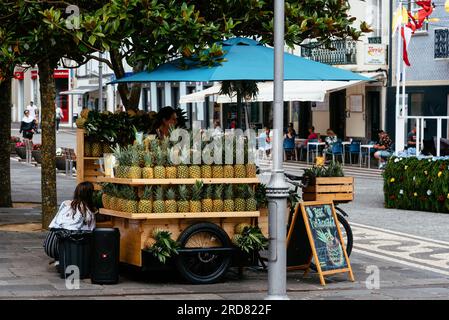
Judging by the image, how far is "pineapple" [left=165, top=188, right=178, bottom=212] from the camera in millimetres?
12523

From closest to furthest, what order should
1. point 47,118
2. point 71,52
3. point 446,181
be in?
point 71,52 < point 47,118 < point 446,181

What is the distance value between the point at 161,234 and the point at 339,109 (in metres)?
31.9

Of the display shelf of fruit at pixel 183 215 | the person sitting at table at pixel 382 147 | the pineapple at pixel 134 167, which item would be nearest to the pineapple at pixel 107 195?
the display shelf of fruit at pixel 183 215

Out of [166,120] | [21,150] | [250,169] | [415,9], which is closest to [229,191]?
[250,169]

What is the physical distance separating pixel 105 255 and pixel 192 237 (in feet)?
3.32

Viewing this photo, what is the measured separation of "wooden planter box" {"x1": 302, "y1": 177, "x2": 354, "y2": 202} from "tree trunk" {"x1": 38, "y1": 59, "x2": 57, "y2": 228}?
17.2 feet

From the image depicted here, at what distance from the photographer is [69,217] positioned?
12.9 m

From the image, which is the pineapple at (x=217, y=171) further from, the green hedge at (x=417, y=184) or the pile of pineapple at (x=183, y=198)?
the green hedge at (x=417, y=184)

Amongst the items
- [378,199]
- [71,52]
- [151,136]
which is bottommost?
[378,199]

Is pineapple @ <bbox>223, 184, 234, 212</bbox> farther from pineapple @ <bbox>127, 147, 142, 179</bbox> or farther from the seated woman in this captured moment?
the seated woman

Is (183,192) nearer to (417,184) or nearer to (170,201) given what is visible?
(170,201)

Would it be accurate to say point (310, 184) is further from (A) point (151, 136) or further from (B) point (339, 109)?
(B) point (339, 109)

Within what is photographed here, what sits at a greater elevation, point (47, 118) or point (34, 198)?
point (47, 118)
